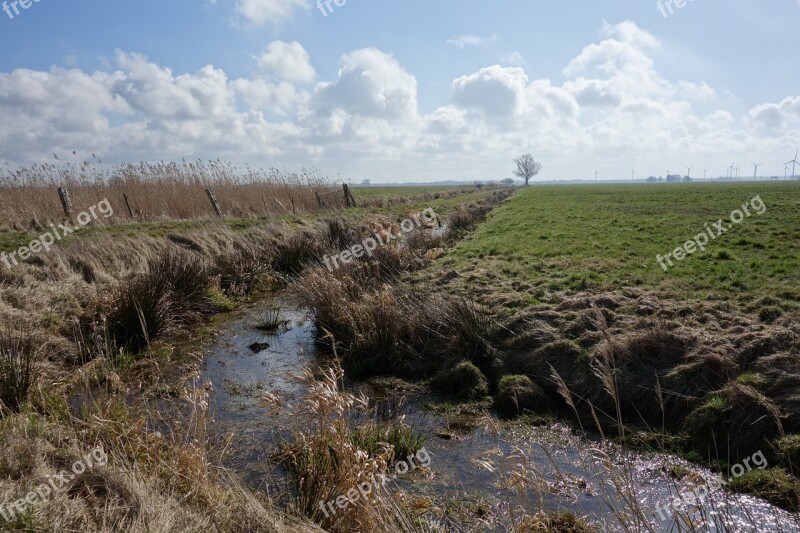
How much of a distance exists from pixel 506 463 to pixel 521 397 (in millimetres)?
1876

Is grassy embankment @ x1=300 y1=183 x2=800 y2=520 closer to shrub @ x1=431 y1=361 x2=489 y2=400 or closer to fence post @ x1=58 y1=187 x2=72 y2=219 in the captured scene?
shrub @ x1=431 y1=361 x2=489 y2=400

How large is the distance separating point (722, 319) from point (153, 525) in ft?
23.7

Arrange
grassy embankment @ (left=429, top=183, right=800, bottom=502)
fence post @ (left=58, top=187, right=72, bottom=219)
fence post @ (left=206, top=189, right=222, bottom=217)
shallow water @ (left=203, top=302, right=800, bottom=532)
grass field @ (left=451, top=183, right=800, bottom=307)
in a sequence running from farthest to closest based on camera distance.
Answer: fence post @ (left=206, top=189, right=222, bottom=217) → fence post @ (left=58, top=187, right=72, bottom=219) → grass field @ (left=451, top=183, right=800, bottom=307) → grassy embankment @ (left=429, top=183, right=800, bottom=502) → shallow water @ (left=203, top=302, right=800, bottom=532)

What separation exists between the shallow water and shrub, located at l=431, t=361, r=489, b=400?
0.44m

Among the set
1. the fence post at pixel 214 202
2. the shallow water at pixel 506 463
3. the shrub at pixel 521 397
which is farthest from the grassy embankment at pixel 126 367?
the shrub at pixel 521 397

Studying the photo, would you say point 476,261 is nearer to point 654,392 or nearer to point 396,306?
point 396,306

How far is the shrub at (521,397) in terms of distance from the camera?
21.1 feet

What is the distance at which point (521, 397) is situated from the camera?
647cm

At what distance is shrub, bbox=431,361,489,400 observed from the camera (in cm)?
689

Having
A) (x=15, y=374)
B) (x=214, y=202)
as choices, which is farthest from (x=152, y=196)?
(x=15, y=374)

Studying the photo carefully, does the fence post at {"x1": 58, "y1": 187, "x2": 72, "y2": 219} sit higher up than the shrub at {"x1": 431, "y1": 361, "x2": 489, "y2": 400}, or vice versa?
the fence post at {"x1": 58, "y1": 187, "x2": 72, "y2": 219}

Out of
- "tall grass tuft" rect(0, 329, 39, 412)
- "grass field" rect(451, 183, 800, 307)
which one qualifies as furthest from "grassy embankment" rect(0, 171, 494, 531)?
"grass field" rect(451, 183, 800, 307)

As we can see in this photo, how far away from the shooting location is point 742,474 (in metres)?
4.73

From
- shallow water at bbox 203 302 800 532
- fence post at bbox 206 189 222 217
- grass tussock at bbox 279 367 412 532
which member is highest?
fence post at bbox 206 189 222 217
